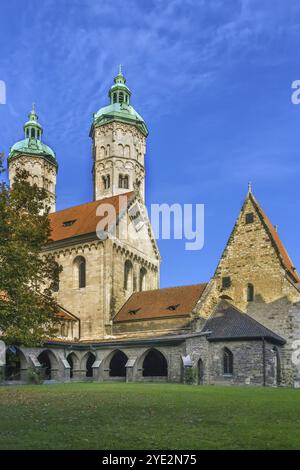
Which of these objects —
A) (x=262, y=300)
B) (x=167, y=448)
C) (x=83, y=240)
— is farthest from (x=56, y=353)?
(x=167, y=448)

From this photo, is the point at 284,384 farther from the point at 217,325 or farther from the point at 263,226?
the point at 263,226

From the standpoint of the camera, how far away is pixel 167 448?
857cm

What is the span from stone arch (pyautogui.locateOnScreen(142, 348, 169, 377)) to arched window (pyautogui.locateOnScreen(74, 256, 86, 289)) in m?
9.20

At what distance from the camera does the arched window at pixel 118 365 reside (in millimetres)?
40134

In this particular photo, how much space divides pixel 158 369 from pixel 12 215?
19.5 meters

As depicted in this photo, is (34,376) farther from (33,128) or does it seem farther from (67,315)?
(33,128)

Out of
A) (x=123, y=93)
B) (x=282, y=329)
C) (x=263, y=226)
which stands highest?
(x=123, y=93)

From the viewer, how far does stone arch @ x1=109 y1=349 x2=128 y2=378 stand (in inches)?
1578

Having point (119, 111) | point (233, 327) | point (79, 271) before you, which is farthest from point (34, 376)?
point (119, 111)

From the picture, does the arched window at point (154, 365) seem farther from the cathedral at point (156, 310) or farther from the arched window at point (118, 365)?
the arched window at point (118, 365)

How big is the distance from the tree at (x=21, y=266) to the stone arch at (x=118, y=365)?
16.1 meters

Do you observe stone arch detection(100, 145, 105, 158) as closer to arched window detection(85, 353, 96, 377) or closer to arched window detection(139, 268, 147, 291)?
arched window detection(139, 268, 147, 291)

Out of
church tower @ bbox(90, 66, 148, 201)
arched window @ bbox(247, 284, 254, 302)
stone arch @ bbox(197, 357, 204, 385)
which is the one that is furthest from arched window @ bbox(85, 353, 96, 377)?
church tower @ bbox(90, 66, 148, 201)

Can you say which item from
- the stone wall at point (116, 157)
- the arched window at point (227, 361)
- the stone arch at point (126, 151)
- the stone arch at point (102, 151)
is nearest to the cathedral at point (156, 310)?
the arched window at point (227, 361)
